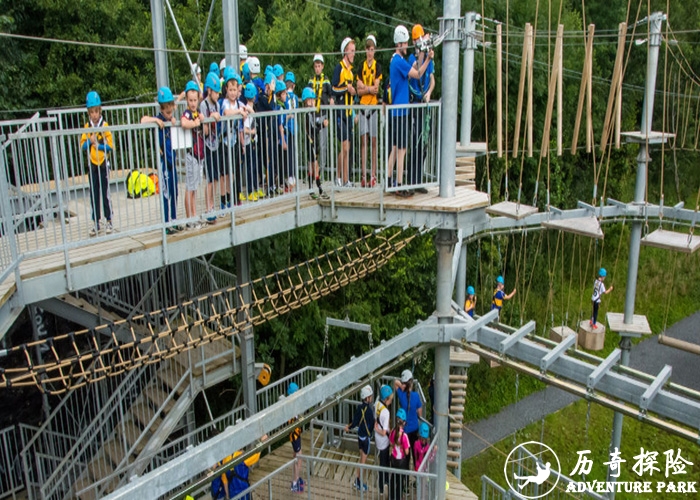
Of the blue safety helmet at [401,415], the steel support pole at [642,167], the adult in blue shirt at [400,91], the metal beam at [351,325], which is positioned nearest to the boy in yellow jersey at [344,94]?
the adult in blue shirt at [400,91]

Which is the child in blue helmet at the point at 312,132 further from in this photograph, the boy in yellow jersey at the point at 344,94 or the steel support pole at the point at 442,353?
the steel support pole at the point at 442,353

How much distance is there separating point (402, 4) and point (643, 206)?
38.0 ft

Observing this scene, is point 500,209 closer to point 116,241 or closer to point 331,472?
point 331,472

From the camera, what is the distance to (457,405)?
13156 millimetres

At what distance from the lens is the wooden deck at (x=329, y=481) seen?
10602mm

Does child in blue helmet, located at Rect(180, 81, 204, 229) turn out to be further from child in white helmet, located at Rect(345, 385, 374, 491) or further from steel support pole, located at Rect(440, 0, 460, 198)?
child in white helmet, located at Rect(345, 385, 374, 491)

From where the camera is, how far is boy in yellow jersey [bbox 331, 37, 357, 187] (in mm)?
9234

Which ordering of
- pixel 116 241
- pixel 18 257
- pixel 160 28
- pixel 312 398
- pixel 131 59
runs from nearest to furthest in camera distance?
pixel 18 257
pixel 116 241
pixel 312 398
pixel 160 28
pixel 131 59

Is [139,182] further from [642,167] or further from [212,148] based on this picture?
[642,167]

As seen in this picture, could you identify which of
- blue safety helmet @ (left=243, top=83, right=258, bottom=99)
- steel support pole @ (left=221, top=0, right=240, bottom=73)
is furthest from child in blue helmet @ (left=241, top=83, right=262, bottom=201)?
steel support pole @ (left=221, top=0, right=240, bottom=73)

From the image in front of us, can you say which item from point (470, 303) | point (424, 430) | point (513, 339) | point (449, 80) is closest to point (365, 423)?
point (424, 430)

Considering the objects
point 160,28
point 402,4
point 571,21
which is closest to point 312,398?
point 160,28

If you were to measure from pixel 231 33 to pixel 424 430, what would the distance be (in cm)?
653

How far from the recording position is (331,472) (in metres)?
11.2
